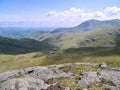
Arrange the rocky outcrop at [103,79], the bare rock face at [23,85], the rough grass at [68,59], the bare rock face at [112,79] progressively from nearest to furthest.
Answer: the bare rock face at [23,85], the bare rock face at [112,79], the rocky outcrop at [103,79], the rough grass at [68,59]

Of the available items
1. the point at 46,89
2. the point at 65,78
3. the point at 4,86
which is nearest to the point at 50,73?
the point at 65,78

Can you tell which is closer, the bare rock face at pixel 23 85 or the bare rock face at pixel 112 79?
the bare rock face at pixel 23 85

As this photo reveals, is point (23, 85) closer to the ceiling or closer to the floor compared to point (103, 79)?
closer to the ceiling

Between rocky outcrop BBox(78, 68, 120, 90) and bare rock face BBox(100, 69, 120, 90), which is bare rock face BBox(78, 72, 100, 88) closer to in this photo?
rocky outcrop BBox(78, 68, 120, 90)

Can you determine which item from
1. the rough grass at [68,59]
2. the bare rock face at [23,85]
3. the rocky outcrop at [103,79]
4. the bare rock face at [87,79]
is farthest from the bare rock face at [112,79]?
the rough grass at [68,59]

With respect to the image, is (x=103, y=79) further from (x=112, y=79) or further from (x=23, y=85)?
(x=23, y=85)

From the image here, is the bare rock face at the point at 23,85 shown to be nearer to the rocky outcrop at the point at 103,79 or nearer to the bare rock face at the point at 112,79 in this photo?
the rocky outcrop at the point at 103,79

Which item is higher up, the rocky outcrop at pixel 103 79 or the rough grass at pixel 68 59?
the rocky outcrop at pixel 103 79

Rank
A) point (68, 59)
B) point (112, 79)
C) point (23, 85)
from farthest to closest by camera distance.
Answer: point (68, 59) → point (112, 79) → point (23, 85)

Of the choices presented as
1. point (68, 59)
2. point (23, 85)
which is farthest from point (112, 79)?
point (68, 59)

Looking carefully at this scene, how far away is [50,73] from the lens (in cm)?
3903

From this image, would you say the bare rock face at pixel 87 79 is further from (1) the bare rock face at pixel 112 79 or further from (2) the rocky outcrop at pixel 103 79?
(1) the bare rock face at pixel 112 79

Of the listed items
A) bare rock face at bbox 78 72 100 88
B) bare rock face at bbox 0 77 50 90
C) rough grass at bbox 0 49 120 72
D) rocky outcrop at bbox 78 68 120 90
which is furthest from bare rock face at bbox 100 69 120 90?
rough grass at bbox 0 49 120 72

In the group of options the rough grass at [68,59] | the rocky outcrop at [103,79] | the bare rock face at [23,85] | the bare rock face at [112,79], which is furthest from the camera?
the rough grass at [68,59]
